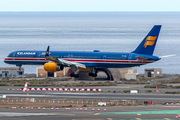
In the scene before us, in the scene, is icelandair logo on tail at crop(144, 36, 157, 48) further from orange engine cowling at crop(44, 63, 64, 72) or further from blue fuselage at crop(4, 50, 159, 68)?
orange engine cowling at crop(44, 63, 64, 72)

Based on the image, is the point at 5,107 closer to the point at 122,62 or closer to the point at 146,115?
the point at 146,115

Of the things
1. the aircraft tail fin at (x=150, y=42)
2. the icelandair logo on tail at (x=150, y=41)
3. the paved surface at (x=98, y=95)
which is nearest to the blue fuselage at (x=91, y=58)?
the aircraft tail fin at (x=150, y=42)

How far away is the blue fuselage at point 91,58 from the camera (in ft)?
231

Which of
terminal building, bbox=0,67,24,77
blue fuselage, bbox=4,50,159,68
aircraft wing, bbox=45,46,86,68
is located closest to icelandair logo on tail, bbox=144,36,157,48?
blue fuselage, bbox=4,50,159,68

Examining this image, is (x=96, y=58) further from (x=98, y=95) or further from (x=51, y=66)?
(x=98, y=95)

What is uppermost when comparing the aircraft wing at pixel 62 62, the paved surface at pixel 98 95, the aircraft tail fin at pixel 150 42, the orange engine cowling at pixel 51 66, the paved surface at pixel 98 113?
the aircraft tail fin at pixel 150 42

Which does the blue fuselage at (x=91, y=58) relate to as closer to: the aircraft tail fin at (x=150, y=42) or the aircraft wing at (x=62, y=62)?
the aircraft wing at (x=62, y=62)

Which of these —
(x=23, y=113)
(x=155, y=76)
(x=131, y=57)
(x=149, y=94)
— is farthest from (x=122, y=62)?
(x=23, y=113)

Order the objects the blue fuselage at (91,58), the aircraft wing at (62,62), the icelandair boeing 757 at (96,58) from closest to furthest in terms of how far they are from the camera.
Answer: the aircraft wing at (62,62) → the icelandair boeing 757 at (96,58) → the blue fuselage at (91,58)

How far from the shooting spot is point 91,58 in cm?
7194

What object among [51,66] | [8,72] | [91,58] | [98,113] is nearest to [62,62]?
[51,66]

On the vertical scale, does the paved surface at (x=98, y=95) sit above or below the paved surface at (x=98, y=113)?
above

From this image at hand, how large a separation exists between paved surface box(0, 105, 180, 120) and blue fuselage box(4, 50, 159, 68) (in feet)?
87.4

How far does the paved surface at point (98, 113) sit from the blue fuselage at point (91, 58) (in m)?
26.7
